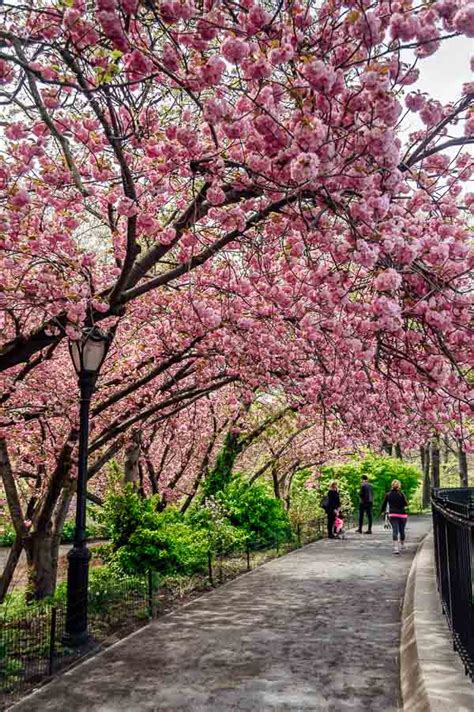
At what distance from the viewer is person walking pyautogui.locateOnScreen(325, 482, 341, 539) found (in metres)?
18.8

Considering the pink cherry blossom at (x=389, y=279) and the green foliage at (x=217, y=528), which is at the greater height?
the pink cherry blossom at (x=389, y=279)

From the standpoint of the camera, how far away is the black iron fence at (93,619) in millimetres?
6473

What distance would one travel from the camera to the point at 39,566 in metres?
10.5

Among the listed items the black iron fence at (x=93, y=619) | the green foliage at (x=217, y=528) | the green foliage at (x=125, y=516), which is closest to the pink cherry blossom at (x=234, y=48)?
the black iron fence at (x=93, y=619)

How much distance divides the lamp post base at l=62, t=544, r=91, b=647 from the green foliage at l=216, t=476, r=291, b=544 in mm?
7052

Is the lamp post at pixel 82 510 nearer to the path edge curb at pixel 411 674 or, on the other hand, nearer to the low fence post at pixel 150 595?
the low fence post at pixel 150 595

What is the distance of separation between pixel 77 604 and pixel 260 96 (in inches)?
247

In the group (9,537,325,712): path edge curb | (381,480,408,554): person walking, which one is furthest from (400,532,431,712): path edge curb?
(381,480,408,554): person walking

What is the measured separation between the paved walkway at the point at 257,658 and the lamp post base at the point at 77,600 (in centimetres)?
47

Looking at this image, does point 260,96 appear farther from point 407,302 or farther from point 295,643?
point 295,643

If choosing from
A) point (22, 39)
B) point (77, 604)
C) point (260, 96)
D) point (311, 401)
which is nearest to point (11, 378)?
point (77, 604)

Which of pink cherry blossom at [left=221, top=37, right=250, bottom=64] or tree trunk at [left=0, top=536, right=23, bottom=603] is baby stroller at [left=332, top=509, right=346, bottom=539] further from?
pink cherry blossom at [left=221, top=37, right=250, bottom=64]

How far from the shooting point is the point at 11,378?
33.7 feet

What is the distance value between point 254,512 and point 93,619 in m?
7.52
